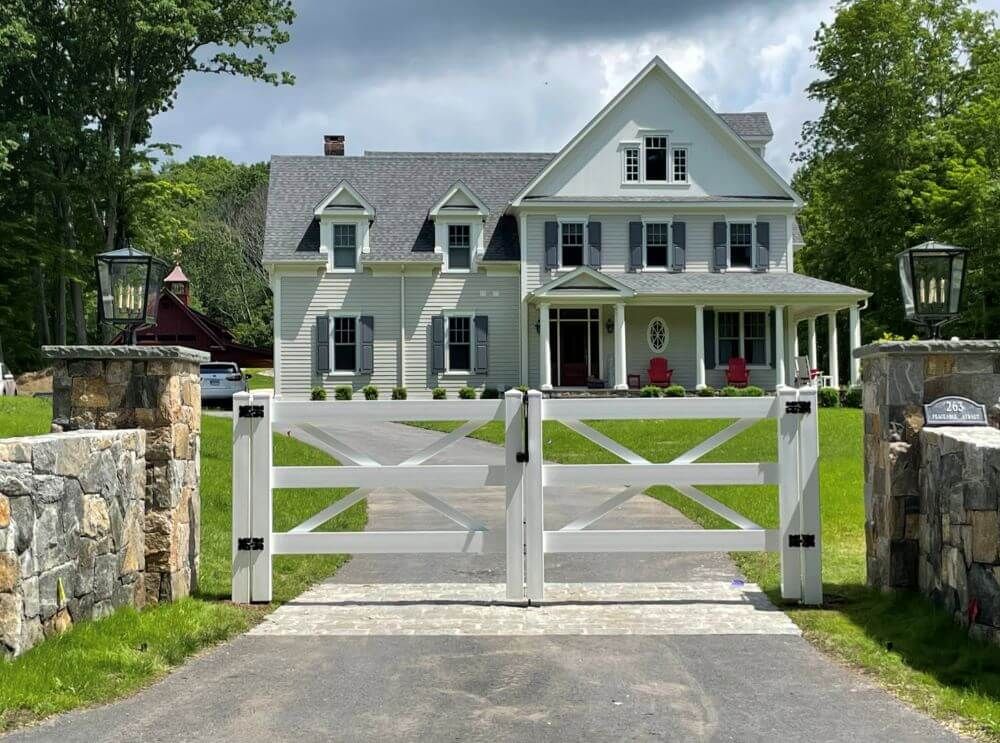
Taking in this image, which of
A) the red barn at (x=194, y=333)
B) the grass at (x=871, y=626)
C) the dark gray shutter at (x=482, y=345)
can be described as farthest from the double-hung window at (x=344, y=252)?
the grass at (x=871, y=626)

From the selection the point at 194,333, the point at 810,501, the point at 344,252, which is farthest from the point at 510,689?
the point at 194,333

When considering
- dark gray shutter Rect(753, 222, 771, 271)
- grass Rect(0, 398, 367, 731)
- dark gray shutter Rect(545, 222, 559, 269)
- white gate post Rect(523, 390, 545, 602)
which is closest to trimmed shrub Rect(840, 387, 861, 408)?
dark gray shutter Rect(753, 222, 771, 271)

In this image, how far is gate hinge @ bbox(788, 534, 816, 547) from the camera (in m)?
6.54

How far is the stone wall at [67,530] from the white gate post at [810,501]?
4.11 metres

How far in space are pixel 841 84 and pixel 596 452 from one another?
26.5 m

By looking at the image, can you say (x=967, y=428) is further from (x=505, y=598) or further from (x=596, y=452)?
(x=596, y=452)

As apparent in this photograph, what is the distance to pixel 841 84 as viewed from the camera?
37.7 metres

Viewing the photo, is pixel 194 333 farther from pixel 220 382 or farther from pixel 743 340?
pixel 743 340

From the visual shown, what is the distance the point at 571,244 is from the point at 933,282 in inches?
844

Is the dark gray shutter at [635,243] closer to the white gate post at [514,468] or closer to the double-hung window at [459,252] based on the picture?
the double-hung window at [459,252]

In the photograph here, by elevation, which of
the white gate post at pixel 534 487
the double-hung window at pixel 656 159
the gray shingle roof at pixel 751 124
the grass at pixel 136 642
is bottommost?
the grass at pixel 136 642

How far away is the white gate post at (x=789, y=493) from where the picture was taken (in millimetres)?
6574

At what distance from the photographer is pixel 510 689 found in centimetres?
476

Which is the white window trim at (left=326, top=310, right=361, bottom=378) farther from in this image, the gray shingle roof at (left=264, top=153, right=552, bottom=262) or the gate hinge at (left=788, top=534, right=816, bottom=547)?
the gate hinge at (left=788, top=534, right=816, bottom=547)
